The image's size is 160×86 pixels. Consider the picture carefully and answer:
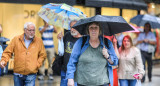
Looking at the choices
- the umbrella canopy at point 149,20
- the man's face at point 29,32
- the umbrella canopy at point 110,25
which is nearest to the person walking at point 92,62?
the umbrella canopy at point 110,25

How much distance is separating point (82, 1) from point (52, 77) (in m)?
2.86

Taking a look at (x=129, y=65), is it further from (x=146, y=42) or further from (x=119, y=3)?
(x=119, y=3)

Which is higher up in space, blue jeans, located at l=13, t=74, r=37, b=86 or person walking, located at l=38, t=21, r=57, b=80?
person walking, located at l=38, t=21, r=57, b=80

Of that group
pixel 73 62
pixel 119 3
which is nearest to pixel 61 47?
pixel 73 62

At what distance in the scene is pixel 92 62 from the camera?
Result: 4945mm

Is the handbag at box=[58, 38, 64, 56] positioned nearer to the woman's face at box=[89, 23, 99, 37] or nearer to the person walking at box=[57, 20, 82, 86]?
the person walking at box=[57, 20, 82, 86]

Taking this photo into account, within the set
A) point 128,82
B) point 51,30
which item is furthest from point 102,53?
point 51,30

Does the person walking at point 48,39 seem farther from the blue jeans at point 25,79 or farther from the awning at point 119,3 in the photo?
the blue jeans at point 25,79

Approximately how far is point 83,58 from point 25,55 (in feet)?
6.54

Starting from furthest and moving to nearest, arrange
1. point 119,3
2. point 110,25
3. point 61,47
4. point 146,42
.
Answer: point 119,3 < point 146,42 < point 61,47 < point 110,25

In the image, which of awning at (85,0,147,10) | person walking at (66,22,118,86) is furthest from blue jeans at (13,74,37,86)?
awning at (85,0,147,10)

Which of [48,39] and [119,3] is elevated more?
[119,3]

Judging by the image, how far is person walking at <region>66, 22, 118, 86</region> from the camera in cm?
494

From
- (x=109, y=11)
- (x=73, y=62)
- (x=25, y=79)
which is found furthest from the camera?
(x=109, y=11)
